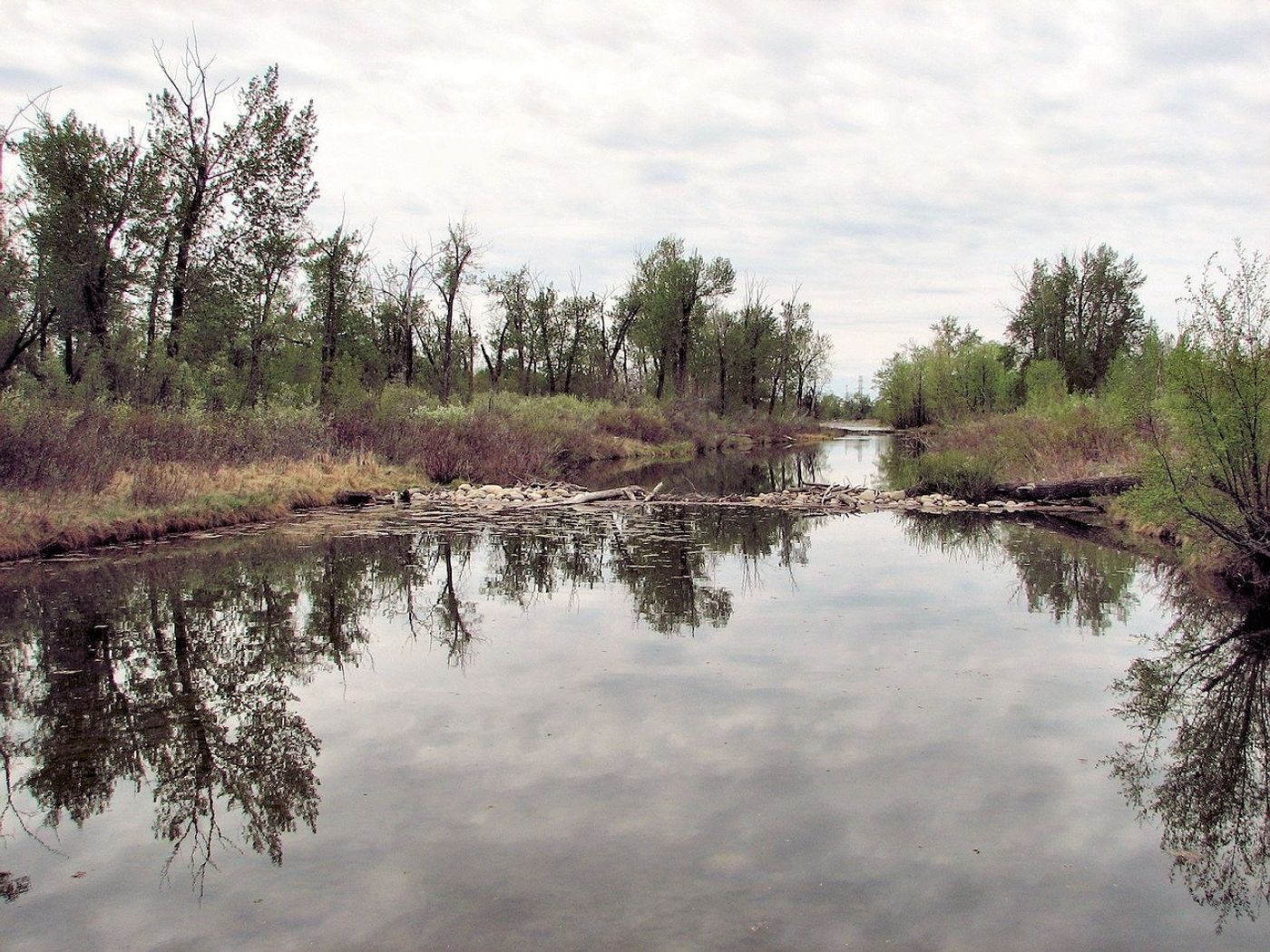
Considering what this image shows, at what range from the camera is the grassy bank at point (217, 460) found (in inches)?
488

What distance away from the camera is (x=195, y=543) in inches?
521

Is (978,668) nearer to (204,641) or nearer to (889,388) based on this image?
(204,641)

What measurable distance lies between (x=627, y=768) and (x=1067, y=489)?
1623 centimetres

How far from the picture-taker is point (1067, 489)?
60.3ft

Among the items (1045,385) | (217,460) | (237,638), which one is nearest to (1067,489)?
(237,638)

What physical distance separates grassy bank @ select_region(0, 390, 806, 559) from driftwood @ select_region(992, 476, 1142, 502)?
1217 cm

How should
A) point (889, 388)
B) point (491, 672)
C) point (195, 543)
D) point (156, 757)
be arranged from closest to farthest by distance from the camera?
point (156, 757) < point (491, 672) < point (195, 543) < point (889, 388)

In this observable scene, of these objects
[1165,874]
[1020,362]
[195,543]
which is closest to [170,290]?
[195,543]

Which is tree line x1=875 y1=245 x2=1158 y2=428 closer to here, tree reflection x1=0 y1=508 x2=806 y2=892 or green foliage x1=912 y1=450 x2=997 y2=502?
green foliage x1=912 y1=450 x2=997 y2=502

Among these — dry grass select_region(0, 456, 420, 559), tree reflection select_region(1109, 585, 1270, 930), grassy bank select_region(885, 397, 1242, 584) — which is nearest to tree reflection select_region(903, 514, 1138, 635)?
grassy bank select_region(885, 397, 1242, 584)

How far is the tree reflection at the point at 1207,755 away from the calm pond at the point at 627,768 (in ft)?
0.09

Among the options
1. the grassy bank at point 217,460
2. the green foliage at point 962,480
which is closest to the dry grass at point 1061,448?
the green foliage at point 962,480

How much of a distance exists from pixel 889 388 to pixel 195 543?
78.6m

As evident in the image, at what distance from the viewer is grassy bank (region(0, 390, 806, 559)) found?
1238cm
